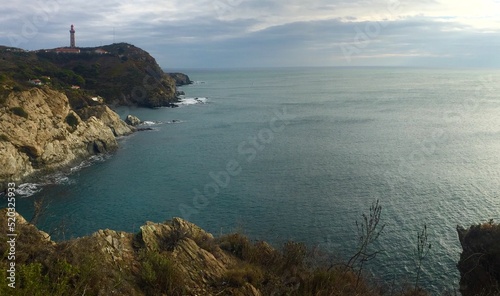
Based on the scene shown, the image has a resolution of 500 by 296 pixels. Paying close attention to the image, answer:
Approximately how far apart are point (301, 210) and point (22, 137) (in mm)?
29055

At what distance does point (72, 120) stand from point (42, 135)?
6.93m

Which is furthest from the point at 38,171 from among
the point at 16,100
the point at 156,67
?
the point at 156,67

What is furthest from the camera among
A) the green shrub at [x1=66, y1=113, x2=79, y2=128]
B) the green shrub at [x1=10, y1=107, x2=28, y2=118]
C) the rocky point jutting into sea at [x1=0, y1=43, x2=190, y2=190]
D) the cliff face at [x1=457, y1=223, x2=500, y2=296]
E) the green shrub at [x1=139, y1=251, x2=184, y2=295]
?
the green shrub at [x1=66, y1=113, x2=79, y2=128]

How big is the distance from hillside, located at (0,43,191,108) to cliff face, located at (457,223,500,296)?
195ft

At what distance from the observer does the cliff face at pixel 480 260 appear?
1587 cm

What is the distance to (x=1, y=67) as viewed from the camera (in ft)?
203

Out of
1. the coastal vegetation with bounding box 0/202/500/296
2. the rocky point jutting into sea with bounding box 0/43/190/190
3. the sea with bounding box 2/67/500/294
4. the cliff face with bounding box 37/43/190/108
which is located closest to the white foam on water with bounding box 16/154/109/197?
the sea with bounding box 2/67/500/294

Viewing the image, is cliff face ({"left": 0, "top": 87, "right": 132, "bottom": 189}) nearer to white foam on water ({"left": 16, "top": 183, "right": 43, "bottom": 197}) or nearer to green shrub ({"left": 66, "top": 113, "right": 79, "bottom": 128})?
green shrub ({"left": 66, "top": 113, "right": 79, "bottom": 128})

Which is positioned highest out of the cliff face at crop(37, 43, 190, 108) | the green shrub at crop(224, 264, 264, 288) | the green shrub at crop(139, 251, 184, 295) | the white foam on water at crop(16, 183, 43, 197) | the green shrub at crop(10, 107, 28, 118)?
the cliff face at crop(37, 43, 190, 108)

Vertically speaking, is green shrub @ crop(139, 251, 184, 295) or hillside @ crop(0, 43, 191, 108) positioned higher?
hillside @ crop(0, 43, 191, 108)

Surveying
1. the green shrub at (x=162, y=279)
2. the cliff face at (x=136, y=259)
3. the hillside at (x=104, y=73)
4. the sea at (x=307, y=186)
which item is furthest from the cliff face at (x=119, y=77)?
the green shrub at (x=162, y=279)

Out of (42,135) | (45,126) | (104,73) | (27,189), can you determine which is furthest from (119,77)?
(27,189)

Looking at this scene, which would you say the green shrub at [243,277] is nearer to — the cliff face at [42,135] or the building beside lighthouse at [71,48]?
the cliff face at [42,135]

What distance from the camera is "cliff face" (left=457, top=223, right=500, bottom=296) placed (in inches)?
625
